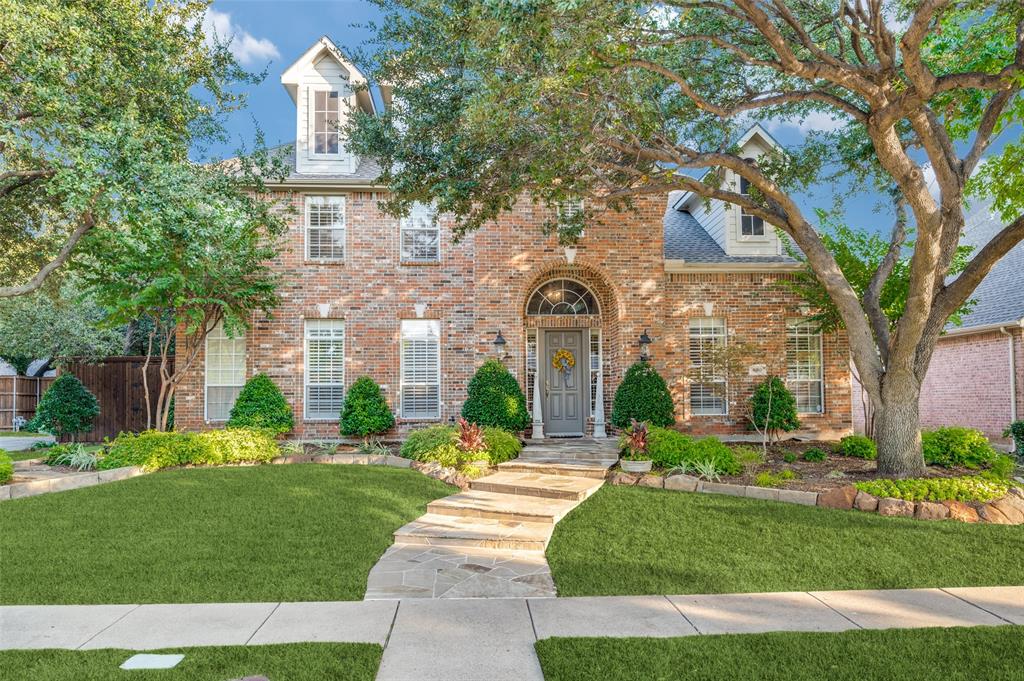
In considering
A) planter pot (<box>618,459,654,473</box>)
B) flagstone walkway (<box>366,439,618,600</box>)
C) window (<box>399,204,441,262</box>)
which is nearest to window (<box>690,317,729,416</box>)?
flagstone walkway (<box>366,439,618,600</box>)

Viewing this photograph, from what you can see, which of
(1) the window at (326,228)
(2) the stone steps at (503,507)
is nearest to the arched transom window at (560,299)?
(1) the window at (326,228)

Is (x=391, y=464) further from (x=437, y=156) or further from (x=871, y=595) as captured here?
(x=871, y=595)

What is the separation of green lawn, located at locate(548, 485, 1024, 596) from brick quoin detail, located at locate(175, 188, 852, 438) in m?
5.57

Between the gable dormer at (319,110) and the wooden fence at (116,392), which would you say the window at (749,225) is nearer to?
the gable dormer at (319,110)

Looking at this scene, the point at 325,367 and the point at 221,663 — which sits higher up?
the point at 325,367

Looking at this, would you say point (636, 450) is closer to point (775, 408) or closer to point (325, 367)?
point (775, 408)

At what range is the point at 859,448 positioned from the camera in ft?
34.6

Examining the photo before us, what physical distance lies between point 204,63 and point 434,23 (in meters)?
4.87

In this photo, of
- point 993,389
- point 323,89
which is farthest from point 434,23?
point 993,389

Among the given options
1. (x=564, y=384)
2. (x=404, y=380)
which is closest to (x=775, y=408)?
(x=564, y=384)

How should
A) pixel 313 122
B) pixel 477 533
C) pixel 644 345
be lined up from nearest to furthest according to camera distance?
pixel 477 533 → pixel 644 345 → pixel 313 122

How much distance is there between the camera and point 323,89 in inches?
528

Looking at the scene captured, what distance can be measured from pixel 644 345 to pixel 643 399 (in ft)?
4.25

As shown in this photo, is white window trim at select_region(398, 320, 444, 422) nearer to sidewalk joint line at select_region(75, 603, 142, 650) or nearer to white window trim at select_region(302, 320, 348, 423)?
white window trim at select_region(302, 320, 348, 423)
